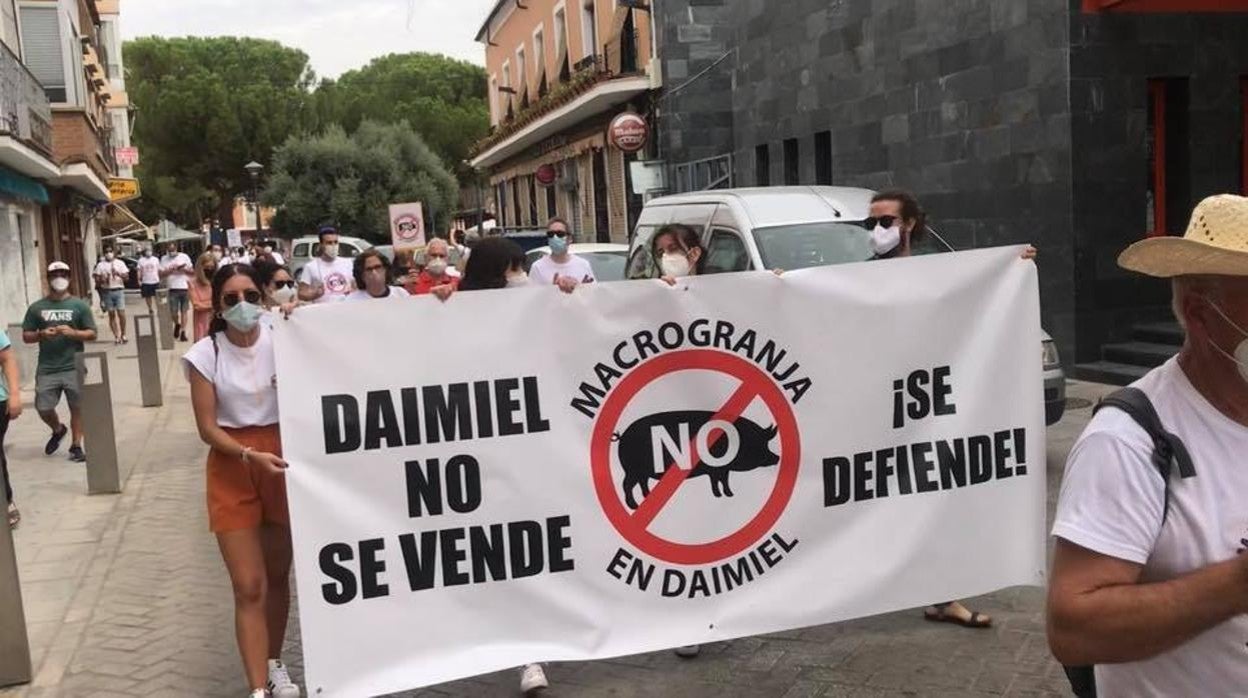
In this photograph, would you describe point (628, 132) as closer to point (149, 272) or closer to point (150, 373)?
point (149, 272)

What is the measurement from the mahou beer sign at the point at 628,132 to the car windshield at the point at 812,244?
585 inches

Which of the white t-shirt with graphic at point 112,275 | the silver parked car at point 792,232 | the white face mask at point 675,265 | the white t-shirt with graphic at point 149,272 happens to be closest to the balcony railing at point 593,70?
the white t-shirt with graphic at point 149,272

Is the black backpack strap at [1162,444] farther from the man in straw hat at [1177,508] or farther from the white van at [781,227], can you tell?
the white van at [781,227]

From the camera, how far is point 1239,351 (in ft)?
5.74

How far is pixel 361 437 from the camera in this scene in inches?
148

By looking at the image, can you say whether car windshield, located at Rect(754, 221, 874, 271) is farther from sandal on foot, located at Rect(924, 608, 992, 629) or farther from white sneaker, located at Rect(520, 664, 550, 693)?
white sneaker, located at Rect(520, 664, 550, 693)

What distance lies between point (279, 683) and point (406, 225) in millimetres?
14889

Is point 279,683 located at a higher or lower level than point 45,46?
lower

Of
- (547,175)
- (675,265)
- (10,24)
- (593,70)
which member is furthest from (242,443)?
(547,175)

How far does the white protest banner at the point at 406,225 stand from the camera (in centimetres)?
1852

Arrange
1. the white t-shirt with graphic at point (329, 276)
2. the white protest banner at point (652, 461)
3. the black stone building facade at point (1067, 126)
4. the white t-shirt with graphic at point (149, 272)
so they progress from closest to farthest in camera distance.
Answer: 1. the white protest banner at point (652, 461)
2. the white t-shirt with graphic at point (329, 276)
3. the black stone building facade at point (1067, 126)
4. the white t-shirt with graphic at point (149, 272)

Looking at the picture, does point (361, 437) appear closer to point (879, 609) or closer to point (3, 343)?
point (879, 609)

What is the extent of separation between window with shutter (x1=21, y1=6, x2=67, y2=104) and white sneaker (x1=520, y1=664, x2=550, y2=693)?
81.2 feet

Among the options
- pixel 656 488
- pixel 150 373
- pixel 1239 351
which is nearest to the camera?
pixel 1239 351
